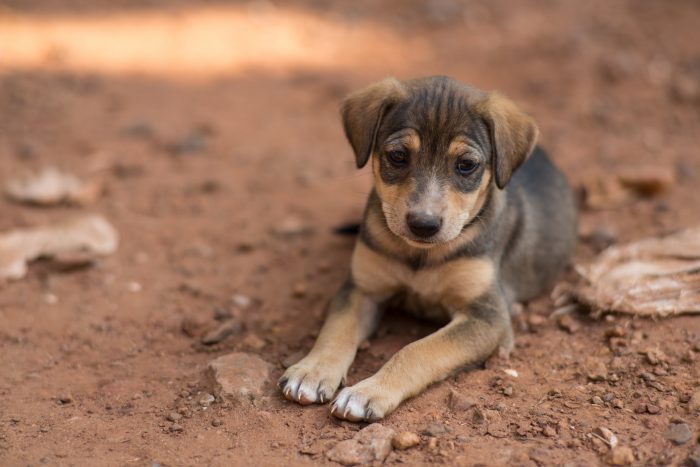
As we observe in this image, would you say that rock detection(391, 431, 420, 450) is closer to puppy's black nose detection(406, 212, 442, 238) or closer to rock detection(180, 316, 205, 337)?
puppy's black nose detection(406, 212, 442, 238)

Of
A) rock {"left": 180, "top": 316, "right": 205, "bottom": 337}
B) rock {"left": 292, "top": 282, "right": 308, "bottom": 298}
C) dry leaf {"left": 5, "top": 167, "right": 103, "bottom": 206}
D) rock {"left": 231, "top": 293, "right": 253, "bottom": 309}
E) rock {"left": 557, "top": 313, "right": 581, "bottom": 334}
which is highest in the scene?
rock {"left": 557, "top": 313, "right": 581, "bottom": 334}

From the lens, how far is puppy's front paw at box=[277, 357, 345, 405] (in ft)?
16.8

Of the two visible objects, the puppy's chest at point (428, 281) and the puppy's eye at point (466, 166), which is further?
the puppy's chest at point (428, 281)

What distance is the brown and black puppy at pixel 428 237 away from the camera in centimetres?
518

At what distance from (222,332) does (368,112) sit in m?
2.01

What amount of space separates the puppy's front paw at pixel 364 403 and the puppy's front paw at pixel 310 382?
180 mm

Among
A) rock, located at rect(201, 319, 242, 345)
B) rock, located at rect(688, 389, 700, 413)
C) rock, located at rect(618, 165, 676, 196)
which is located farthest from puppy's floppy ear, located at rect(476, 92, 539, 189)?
rock, located at rect(618, 165, 676, 196)

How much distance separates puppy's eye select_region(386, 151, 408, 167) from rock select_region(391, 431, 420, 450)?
5.93 ft

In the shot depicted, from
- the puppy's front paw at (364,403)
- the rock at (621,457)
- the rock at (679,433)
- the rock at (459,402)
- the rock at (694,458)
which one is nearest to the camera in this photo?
the rock at (694,458)

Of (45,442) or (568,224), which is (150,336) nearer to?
(45,442)

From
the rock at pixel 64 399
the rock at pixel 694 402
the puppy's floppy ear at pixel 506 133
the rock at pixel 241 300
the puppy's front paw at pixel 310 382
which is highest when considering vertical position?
the puppy's floppy ear at pixel 506 133

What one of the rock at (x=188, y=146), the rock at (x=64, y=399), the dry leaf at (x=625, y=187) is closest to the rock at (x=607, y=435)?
the rock at (x=64, y=399)

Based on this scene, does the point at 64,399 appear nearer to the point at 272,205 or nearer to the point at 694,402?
the point at 272,205

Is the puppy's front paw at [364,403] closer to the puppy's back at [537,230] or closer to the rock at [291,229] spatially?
the puppy's back at [537,230]
